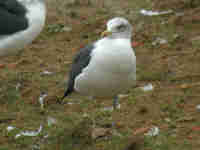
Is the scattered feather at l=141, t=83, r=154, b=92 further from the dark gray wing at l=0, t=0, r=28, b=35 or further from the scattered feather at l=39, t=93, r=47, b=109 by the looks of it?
the dark gray wing at l=0, t=0, r=28, b=35

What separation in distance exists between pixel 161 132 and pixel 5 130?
77.5 inches

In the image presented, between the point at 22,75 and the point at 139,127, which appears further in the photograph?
the point at 22,75

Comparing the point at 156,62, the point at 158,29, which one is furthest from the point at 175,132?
the point at 158,29

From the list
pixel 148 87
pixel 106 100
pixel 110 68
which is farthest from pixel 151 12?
pixel 110 68

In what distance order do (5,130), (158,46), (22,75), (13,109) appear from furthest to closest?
(158,46) → (22,75) → (13,109) → (5,130)

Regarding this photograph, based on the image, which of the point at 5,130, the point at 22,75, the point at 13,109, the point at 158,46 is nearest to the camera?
the point at 5,130

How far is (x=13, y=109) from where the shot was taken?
6.30m

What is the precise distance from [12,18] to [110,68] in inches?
83.3

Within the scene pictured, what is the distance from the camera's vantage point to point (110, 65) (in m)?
5.03

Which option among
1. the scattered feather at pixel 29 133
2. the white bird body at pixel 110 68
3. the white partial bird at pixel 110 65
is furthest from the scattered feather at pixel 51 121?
the white bird body at pixel 110 68

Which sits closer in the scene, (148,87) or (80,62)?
(80,62)

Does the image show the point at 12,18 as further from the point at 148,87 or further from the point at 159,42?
the point at 159,42

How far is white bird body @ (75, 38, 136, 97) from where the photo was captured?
198 inches

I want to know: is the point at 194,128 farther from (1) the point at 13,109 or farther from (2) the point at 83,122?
(1) the point at 13,109
